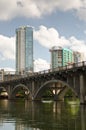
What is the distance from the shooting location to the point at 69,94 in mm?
175375

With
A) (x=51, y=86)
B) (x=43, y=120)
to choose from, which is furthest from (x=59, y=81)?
(x=43, y=120)

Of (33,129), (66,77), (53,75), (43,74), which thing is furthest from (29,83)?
(33,129)

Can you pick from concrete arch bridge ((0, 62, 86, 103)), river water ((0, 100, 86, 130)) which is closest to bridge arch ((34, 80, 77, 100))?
concrete arch bridge ((0, 62, 86, 103))

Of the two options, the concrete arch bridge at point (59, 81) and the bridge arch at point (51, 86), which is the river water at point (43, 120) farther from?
the bridge arch at point (51, 86)

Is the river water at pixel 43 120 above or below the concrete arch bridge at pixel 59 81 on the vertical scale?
below

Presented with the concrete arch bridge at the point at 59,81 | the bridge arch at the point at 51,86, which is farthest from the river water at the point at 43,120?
the bridge arch at the point at 51,86

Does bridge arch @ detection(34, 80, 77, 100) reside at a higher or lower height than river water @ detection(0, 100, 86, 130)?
higher

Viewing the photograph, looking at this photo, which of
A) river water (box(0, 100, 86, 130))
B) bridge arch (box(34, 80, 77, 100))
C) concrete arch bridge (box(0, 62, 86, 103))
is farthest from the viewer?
bridge arch (box(34, 80, 77, 100))

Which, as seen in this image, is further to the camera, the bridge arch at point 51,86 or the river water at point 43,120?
the bridge arch at point 51,86

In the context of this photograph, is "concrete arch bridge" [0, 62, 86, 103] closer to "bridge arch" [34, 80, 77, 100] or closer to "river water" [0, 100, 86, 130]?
"bridge arch" [34, 80, 77, 100]

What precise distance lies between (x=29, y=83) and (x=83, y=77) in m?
39.7

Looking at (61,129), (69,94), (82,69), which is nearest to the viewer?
(61,129)

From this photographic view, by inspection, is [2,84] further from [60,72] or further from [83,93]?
[83,93]

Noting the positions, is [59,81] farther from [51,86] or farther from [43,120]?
[43,120]
